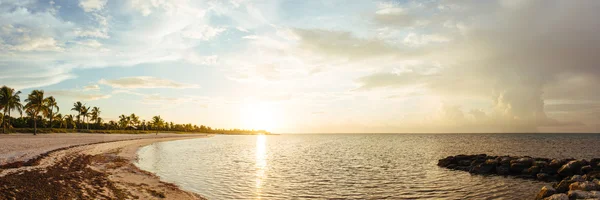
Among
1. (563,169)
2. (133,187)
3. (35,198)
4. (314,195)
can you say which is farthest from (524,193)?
(35,198)

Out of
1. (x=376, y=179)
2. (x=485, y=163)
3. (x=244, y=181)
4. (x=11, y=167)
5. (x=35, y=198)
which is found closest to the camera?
(x=35, y=198)

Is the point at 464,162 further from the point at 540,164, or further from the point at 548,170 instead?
the point at 548,170

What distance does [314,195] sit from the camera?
22.4m

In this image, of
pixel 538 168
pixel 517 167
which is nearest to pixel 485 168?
pixel 517 167

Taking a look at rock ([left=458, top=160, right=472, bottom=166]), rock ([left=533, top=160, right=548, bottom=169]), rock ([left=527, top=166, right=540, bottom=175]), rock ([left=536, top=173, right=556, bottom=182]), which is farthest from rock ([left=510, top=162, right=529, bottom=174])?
rock ([left=458, top=160, right=472, bottom=166])

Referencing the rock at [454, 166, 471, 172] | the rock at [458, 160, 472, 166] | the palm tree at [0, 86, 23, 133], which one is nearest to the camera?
the rock at [454, 166, 471, 172]

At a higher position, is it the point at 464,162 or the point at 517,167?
the point at 517,167

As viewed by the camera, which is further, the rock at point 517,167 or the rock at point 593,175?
the rock at point 517,167

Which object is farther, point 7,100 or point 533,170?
point 7,100

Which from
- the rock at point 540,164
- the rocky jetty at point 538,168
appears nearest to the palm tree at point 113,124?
the rocky jetty at point 538,168

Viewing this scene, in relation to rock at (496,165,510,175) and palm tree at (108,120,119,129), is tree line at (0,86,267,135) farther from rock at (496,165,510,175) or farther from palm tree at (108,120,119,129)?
rock at (496,165,510,175)

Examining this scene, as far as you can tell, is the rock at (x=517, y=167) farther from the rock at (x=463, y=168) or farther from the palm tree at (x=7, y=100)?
the palm tree at (x=7, y=100)

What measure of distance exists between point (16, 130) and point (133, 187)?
11403 centimetres

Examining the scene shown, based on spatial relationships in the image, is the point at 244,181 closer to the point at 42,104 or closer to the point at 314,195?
the point at 314,195
